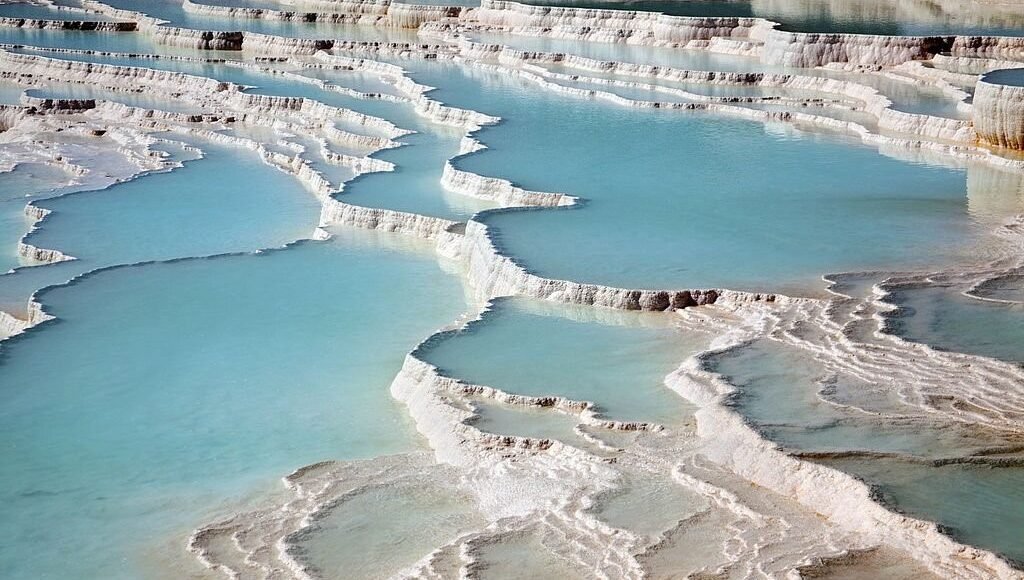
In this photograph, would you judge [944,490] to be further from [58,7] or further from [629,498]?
[58,7]

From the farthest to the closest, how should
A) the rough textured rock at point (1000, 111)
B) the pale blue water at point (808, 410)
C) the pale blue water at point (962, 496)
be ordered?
the rough textured rock at point (1000, 111), the pale blue water at point (808, 410), the pale blue water at point (962, 496)

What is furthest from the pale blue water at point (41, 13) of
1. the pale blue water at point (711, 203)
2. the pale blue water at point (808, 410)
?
Answer: the pale blue water at point (808, 410)

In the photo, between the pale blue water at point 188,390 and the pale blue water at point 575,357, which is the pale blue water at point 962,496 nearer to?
the pale blue water at point 575,357

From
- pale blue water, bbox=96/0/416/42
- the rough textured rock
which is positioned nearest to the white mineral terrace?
the rough textured rock

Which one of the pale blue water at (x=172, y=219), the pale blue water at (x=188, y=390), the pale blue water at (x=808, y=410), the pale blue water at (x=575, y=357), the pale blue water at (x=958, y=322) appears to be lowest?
the pale blue water at (x=172, y=219)

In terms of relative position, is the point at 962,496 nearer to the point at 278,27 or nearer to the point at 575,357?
the point at 575,357

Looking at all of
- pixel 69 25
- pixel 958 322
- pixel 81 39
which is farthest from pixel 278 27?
pixel 958 322
